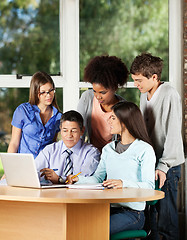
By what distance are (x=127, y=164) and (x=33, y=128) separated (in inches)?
36.5

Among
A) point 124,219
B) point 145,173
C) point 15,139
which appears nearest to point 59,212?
point 124,219

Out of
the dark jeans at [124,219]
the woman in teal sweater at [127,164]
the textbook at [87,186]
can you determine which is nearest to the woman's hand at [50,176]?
the woman in teal sweater at [127,164]

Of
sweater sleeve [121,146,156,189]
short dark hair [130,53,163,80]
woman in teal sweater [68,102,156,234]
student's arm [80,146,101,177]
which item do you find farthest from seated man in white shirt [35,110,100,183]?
short dark hair [130,53,163,80]

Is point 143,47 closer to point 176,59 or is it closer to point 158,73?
point 176,59

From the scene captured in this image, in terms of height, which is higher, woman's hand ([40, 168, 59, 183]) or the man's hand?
woman's hand ([40, 168, 59, 183])

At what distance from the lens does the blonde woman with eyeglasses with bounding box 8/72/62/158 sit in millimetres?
3588

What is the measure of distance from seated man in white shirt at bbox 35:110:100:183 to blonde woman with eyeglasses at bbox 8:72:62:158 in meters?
0.25

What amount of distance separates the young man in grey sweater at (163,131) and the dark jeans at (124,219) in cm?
39

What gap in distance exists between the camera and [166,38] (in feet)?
15.9

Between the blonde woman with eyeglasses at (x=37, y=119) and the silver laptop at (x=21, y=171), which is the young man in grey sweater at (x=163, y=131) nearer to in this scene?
the blonde woman with eyeglasses at (x=37, y=119)

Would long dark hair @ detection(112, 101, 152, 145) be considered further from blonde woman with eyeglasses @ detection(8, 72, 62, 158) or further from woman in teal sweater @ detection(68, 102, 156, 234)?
blonde woman with eyeglasses @ detection(8, 72, 62, 158)

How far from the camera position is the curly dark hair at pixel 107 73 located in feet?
11.6

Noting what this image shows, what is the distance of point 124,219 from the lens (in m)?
2.84

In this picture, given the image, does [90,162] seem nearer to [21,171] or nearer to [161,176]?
[161,176]
